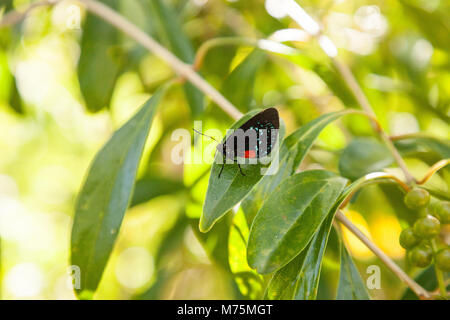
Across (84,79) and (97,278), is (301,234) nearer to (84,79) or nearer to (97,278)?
(97,278)

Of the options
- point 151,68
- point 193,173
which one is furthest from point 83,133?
point 193,173

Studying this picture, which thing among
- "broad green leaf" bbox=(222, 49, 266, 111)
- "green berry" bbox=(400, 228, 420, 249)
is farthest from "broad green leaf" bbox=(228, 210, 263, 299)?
"broad green leaf" bbox=(222, 49, 266, 111)

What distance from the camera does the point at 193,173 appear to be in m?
0.83

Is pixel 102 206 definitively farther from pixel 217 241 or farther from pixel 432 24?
pixel 432 24

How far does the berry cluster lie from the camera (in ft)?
1.90

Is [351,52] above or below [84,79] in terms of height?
above

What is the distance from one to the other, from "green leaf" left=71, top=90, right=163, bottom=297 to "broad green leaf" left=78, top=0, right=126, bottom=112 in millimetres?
444

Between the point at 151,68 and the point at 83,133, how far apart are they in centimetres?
61

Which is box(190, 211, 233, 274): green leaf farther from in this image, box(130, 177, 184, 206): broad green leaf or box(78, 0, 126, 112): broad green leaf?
box(78, 0, 126, 112): broad green leaf

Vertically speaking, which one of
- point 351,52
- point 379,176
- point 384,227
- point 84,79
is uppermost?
point 351,52

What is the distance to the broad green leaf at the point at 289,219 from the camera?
521 millimetres

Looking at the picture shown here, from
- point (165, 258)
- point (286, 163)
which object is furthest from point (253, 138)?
point (165, 258)

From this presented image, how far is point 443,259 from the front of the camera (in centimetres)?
57

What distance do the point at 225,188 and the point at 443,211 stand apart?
1.05ft
